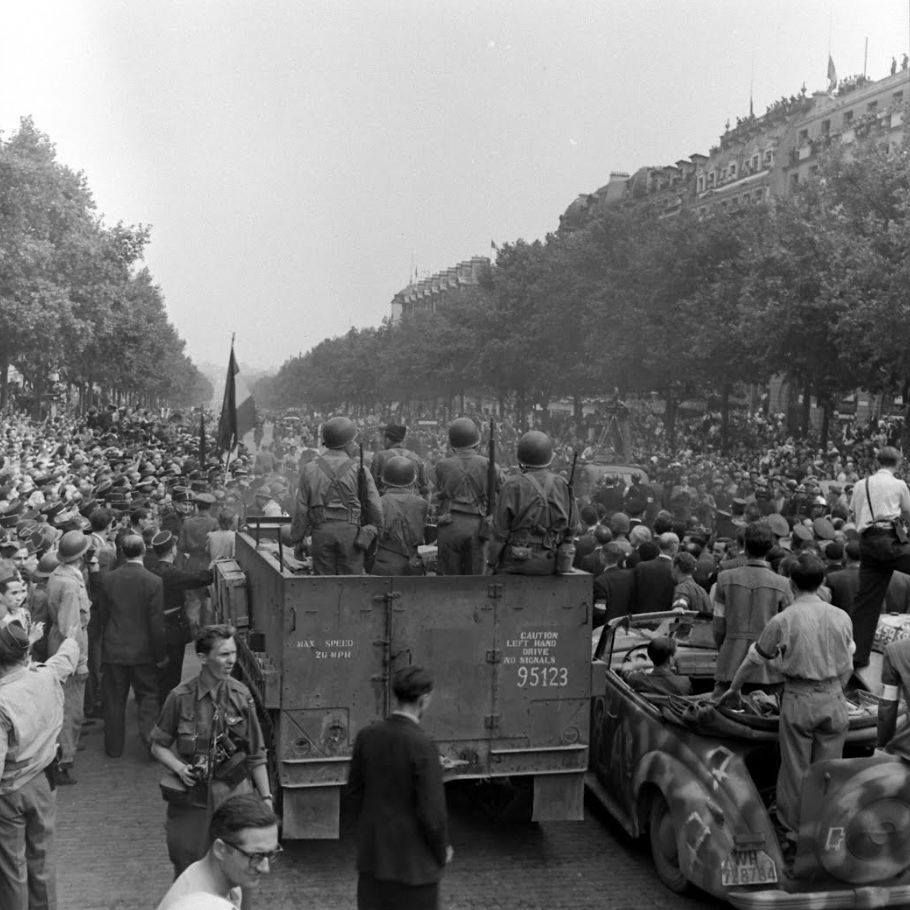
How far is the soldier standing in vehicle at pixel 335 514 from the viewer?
8.08m

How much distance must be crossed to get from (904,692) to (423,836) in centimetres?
281

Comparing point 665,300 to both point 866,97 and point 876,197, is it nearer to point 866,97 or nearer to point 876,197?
point 876,197

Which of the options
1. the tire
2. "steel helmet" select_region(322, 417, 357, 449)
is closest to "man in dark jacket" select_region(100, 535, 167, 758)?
"steel helmet" select_region(322, 417, 357, 449)

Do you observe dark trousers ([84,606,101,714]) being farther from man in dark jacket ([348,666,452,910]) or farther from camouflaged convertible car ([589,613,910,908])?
man in dark jacket ([348,666,452,910])

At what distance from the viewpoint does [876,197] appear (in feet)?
104

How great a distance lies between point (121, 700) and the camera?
991cm

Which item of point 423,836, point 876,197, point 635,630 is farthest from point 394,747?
point 876,197

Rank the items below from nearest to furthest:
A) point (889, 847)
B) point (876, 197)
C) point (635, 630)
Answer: point (889, 847), point (635, 630), point (876, 197)

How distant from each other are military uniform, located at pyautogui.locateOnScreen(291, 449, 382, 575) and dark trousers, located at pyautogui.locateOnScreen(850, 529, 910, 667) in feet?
11.6

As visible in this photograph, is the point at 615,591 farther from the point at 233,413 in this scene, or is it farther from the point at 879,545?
the point at 233,413

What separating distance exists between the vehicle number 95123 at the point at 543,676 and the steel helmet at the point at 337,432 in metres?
2.10

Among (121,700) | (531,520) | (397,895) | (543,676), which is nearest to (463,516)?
(531,520)

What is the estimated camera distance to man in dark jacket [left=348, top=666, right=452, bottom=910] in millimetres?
4914

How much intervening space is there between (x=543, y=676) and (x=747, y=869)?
5.67ft
